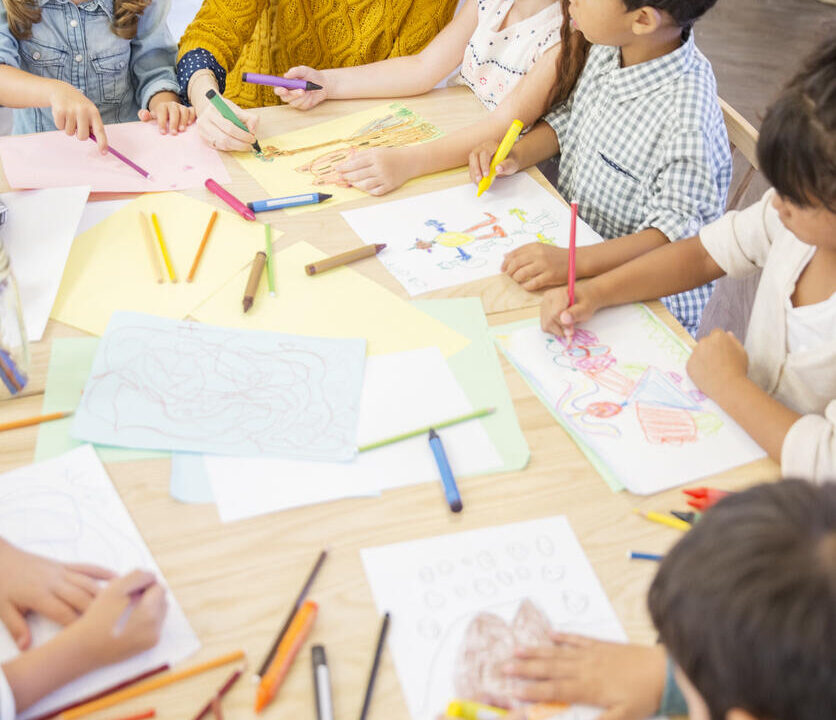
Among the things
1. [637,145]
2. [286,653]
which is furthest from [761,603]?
[637,145]

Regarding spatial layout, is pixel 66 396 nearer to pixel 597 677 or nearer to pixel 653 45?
pixel 597 677

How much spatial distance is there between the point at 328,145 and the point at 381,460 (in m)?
0.66

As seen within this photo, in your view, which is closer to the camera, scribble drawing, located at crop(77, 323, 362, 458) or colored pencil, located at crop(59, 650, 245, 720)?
colored pencil, located at crop(59, 650, 245, 720)

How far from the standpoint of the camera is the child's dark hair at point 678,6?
1.11 meters

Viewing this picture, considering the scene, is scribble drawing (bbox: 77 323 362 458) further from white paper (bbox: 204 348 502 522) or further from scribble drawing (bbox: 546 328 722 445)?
scribble drawing (bbox: 546 328 722 445)

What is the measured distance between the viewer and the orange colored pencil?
592 millimetres

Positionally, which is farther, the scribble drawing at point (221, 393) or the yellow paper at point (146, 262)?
the yellow paper at point (146, 262)

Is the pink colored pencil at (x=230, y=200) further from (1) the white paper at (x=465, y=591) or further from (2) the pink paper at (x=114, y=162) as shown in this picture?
(1) the white paper at (x=465, y=591)

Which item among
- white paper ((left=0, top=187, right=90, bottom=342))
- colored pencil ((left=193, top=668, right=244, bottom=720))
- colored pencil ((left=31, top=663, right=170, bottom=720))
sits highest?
white paper ((left=0, top=187, right=90, bottom=342))

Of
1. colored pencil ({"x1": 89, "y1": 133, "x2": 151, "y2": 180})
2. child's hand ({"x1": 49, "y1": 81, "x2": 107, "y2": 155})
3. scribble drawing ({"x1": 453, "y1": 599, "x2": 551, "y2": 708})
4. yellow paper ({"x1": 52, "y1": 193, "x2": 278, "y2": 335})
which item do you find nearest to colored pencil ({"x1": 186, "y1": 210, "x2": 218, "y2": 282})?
yellow paper ({"x1": 52, "y1": 193, "x2": 278, "y2": 335})

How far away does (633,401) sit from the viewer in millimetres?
867

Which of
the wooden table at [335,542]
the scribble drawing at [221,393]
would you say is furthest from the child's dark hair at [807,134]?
the scribble drawing at [221,393]

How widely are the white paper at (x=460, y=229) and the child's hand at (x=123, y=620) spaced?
501 millimetres

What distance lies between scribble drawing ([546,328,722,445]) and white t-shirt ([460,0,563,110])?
0.68 meters
